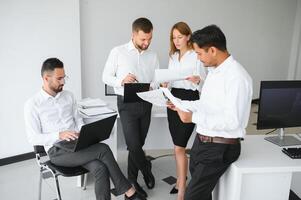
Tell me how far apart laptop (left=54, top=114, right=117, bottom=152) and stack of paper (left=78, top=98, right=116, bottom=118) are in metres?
0.37

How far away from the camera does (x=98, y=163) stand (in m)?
2.32

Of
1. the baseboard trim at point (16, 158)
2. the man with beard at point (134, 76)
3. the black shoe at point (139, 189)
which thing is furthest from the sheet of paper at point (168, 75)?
the baseboard trim at point (16, 158)

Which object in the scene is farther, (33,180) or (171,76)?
(33,180)

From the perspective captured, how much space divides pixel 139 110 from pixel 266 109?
42.7 inches

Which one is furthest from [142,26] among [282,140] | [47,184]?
[47,184]

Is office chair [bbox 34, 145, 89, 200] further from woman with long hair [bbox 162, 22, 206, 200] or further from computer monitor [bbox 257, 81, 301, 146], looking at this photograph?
computer monitor [bbox 257, 81, 301, 146]

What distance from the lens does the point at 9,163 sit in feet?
11.4

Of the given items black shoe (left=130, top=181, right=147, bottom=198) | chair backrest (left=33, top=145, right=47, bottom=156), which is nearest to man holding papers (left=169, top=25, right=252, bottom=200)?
black shoe (left=130, top=181, right=147, bottom=198)

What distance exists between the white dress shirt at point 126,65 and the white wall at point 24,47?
1.21 meters

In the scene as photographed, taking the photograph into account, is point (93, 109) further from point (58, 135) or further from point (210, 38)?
point (210, 38)

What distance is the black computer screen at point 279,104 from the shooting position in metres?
2.08

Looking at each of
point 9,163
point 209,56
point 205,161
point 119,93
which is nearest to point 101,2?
point 119,93

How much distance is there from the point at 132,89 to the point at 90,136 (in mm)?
536

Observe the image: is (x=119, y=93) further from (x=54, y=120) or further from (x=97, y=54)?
(x=97, y=54)
